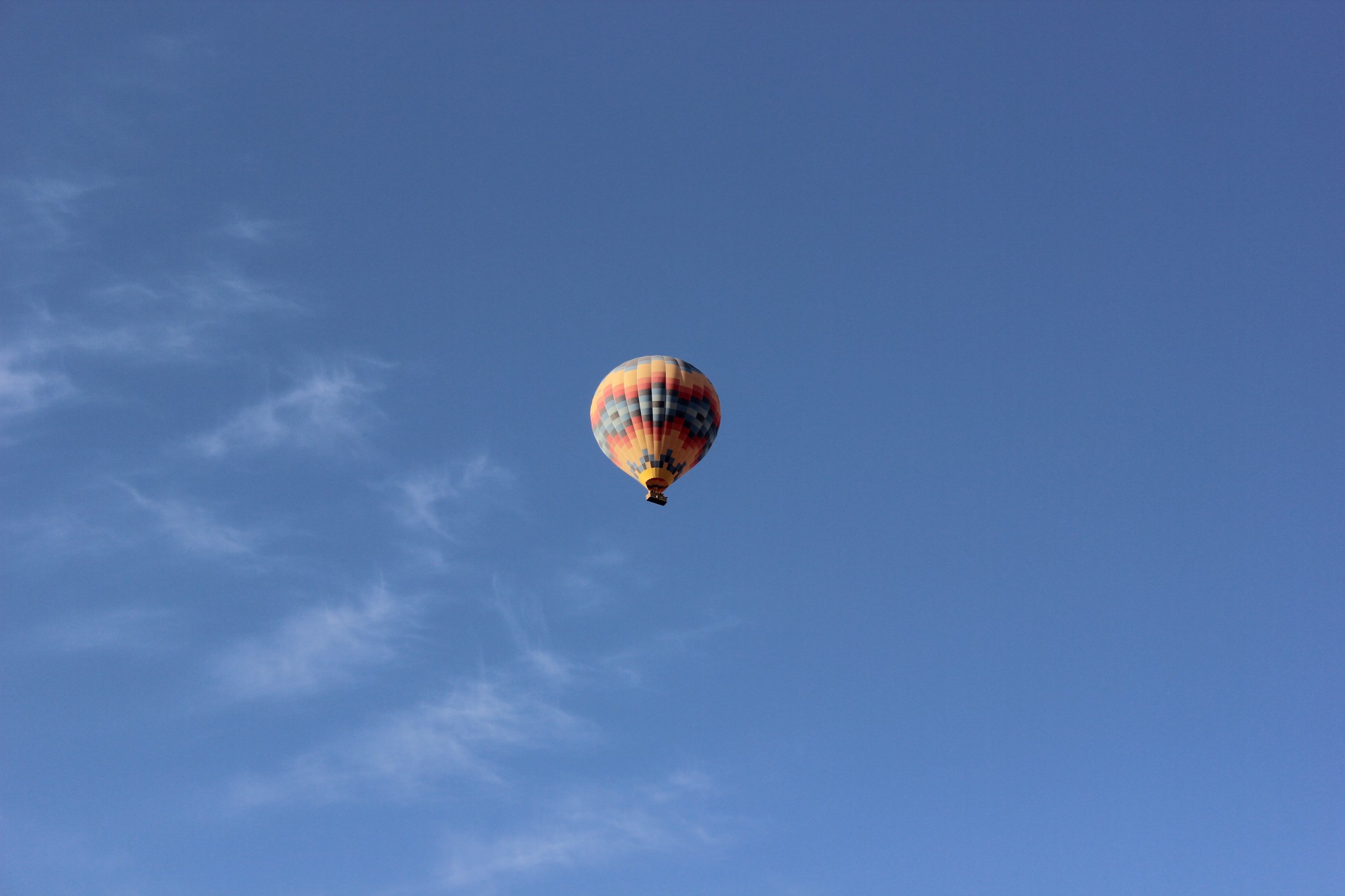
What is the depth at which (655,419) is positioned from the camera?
62.8 metres

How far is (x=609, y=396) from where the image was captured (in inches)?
2527

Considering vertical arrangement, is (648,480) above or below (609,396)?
below

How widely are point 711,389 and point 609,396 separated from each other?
19.1 ft

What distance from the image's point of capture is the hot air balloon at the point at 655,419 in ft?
206

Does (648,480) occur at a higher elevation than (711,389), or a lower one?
lower

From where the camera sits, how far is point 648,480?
2486 inches

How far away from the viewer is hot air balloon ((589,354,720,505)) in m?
62.8

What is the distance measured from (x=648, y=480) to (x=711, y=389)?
6.52m

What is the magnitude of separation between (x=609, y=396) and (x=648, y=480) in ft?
17.1

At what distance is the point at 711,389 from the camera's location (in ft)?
214
